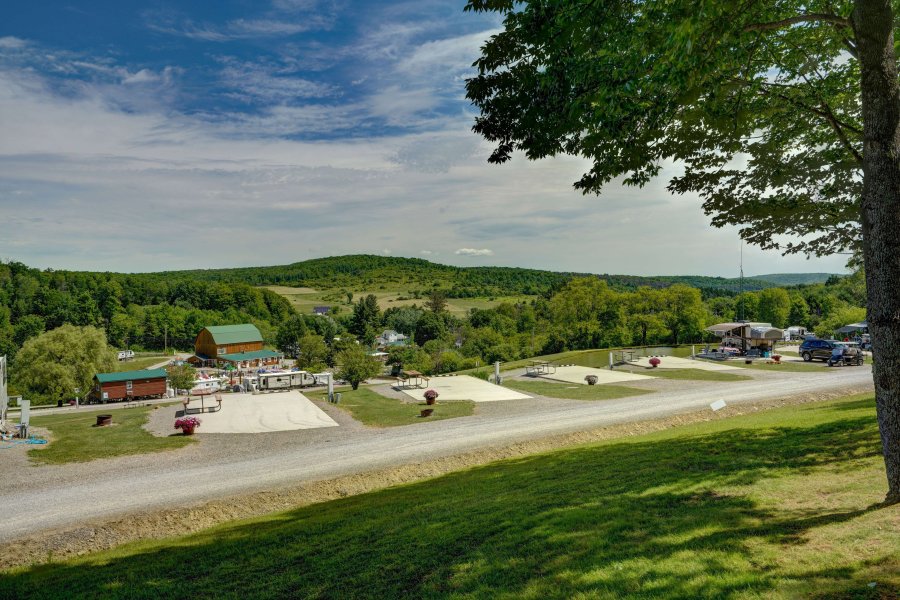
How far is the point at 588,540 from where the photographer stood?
689 centimetres

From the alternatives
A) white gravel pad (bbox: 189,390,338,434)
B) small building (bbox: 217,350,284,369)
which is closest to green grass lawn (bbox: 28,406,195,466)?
white gravel pad (bbox: 189,390,338,434)

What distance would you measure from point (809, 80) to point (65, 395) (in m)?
58.8

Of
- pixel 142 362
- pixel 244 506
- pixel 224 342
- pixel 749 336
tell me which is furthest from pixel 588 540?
pixel 142 362

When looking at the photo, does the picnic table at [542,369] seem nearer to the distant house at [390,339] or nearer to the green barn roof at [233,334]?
the green barn roof at [233,334]

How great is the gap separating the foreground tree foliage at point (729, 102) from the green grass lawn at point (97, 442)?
19.6 m

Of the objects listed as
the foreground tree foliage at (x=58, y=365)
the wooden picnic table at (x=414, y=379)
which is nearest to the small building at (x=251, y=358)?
the foreground tree foliage at (x=58, y=365)

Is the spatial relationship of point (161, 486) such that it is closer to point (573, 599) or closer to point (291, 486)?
point (291, 486)

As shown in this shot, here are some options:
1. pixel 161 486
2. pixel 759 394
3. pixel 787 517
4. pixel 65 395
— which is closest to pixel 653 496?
pixel 787 517

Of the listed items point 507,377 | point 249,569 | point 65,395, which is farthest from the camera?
point 65,395

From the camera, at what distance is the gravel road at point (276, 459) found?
14.2 metres

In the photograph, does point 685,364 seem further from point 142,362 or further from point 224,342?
point 142,362

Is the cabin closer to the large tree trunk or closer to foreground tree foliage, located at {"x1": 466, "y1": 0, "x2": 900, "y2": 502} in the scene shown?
foreground tree foliage, located at {"x1": 466, "y1": 0, "x2": 900, "y2": 502}

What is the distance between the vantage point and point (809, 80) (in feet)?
32.3

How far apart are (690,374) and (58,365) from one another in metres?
56.5
